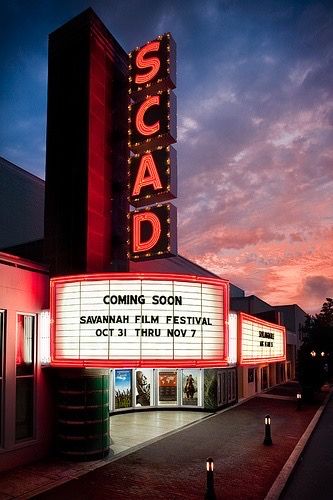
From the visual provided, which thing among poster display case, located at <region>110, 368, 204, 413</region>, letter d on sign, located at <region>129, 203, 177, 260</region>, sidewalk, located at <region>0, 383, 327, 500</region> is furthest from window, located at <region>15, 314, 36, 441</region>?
poster display case, located at <region>110, 368, 204, 413</region>

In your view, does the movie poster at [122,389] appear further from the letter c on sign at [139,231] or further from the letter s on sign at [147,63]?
the letter s on sign at [147,63]

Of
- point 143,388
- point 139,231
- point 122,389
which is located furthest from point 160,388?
point 139,231

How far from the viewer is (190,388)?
24.7 m

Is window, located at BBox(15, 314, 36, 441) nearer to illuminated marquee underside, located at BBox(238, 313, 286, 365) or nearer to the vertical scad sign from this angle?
the vertical scad sign

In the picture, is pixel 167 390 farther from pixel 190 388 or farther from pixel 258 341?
pixel 258 341

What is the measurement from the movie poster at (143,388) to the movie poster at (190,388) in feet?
5.75

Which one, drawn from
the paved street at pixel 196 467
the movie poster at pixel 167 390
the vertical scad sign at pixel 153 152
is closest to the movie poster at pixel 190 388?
the movie poster at pixel 167 390

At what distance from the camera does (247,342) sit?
53.1 feet

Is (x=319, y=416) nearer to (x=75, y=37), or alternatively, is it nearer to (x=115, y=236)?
(x=115, y=236)

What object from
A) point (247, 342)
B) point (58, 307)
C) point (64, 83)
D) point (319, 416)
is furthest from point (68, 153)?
point (319, 416)

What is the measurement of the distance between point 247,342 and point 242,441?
355cm

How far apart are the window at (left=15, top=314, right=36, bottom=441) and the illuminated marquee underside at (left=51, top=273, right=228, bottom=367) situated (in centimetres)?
122

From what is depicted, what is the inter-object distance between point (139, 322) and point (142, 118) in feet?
21.7

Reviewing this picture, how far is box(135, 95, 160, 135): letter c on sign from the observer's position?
14.7 meters
